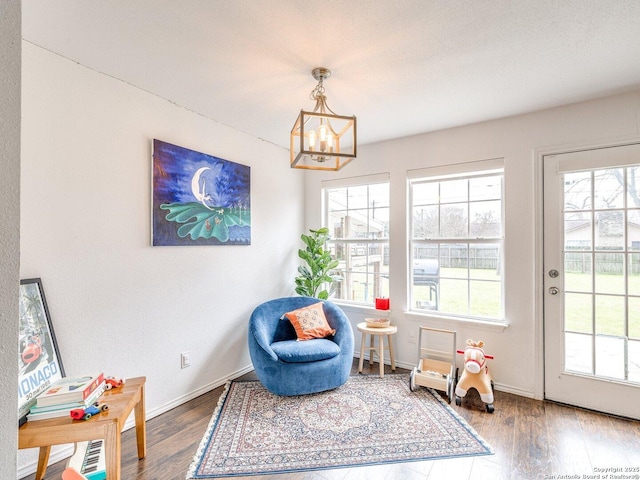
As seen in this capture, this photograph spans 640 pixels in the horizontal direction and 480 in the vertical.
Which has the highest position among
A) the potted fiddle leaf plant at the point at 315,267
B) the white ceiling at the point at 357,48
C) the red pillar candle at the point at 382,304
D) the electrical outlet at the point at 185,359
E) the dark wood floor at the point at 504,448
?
the white ceiling at the point at 357,48

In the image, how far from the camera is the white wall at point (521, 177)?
2.44m

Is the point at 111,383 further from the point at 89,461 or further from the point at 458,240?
the point at 458,240

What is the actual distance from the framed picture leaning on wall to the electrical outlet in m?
0.86

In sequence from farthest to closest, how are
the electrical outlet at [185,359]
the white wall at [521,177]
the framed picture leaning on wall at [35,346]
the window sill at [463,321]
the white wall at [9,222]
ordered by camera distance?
1. the window sill at [463,321]
2. the electrical outlet at [185,359]
3. the white wall at [521,177]
4. the framed picture leaning on wall at [35,346]
5. the white wall at [9,222]

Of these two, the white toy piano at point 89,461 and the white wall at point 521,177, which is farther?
the white wall at point 521,177

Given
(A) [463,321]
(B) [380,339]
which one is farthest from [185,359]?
(A) [463,321]

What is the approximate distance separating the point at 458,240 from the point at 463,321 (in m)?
0.79

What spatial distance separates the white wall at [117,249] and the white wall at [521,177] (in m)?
2.05

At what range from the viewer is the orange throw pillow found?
2898 mm

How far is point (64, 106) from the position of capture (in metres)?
1.90

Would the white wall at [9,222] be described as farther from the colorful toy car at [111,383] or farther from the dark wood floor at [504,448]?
the dark wood floor at [504,448]

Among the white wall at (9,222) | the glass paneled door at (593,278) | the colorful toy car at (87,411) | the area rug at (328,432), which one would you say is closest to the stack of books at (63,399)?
the colorful toy car at (87,411)

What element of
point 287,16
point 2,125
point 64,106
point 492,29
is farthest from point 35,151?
point 492,29

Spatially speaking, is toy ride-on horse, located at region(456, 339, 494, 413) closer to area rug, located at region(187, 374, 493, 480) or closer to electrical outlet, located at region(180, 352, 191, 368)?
area rug, located at region(187, 374, 493, 480)
